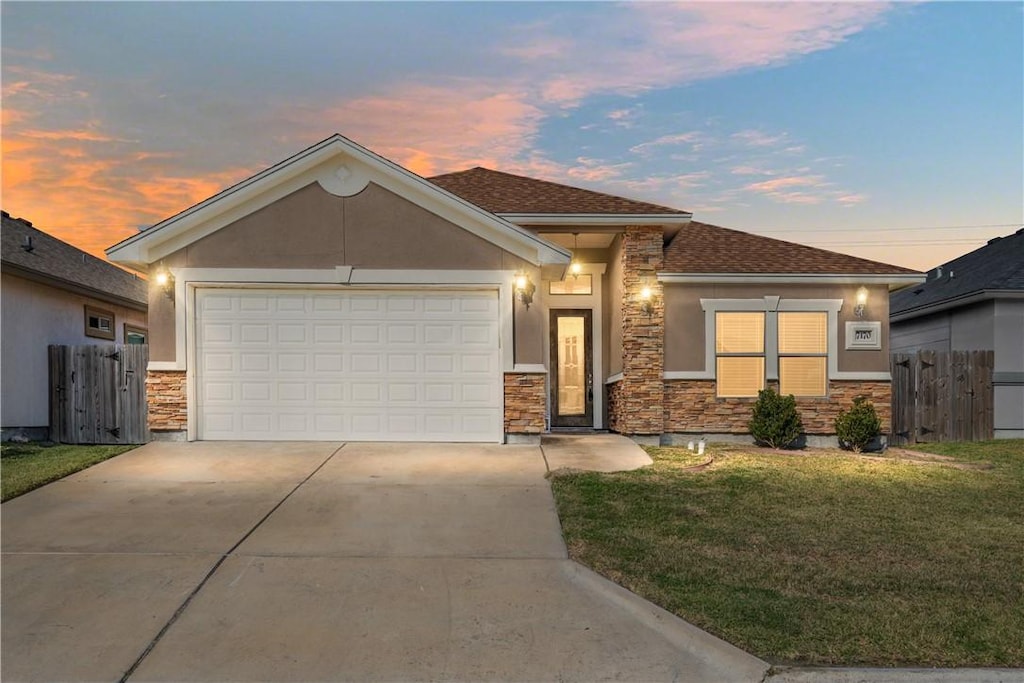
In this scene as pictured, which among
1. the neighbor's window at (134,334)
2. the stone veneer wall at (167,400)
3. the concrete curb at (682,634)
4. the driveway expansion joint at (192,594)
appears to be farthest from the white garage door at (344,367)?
the neighbor's window at (134,334)

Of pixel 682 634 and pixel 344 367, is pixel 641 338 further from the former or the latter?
pixel 682 634

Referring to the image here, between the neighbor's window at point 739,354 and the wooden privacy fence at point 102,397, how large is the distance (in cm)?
1106

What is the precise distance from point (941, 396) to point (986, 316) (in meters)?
2.59

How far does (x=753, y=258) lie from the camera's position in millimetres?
13344

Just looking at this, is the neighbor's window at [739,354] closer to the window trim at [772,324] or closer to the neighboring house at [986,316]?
the window trim at [772,324]

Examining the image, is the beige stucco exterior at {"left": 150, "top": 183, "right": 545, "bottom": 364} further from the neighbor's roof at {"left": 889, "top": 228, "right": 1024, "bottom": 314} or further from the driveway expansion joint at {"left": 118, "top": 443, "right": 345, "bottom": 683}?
the neighbor's roof at {"left": 889, "top": 228, "right": 1024, "bottom": 314}

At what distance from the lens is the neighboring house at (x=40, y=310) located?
12258 millimetres

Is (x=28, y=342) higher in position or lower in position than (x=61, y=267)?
lower

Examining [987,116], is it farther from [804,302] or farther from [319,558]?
[319,558]

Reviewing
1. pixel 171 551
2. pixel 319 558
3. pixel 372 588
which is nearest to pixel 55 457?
pixel 171 551

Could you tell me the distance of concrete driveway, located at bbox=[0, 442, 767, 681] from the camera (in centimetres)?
394

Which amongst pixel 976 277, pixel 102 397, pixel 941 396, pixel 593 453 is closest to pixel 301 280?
pixel 102 397

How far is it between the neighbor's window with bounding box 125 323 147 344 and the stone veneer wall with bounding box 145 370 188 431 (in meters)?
8.47

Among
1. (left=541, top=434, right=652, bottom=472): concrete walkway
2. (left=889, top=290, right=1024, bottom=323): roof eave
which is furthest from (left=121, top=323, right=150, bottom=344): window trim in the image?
(left=889, top=290, right=1024, bottom=323): roof eave
